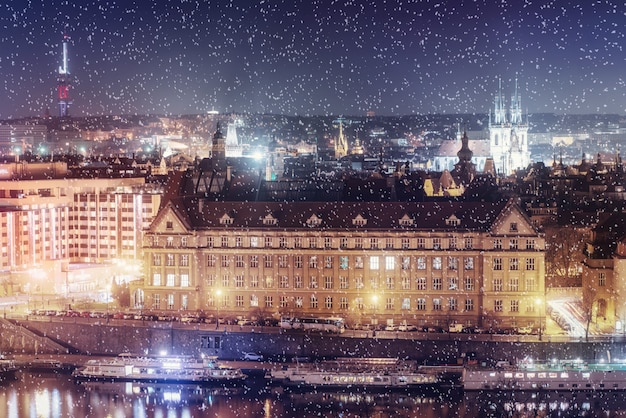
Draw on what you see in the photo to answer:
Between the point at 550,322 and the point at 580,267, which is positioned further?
the point at 580,267

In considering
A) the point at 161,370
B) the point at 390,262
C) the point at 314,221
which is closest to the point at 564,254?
the point at 390,262

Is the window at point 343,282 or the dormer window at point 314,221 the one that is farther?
the dormer window at point 314,221

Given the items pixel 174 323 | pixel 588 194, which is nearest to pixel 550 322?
pixel 174 323

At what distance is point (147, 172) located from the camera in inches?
3937

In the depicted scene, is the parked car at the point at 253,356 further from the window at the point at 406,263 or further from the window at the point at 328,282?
the window at the point at 406,263

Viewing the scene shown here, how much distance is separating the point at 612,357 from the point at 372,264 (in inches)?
398

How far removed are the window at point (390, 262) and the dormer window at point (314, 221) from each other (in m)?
2.92

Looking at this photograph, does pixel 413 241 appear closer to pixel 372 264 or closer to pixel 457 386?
pixel 372 264

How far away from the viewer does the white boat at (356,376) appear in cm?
4806

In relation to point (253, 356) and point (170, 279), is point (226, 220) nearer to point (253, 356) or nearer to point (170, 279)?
point (170, 279)

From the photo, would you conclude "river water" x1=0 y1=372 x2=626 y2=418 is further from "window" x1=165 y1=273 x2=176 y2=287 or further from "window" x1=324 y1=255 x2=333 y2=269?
"window" x1=324 y1=255 x2=333 y2=269

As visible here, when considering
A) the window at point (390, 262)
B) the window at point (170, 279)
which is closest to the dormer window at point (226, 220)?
the window at point (170, 279)

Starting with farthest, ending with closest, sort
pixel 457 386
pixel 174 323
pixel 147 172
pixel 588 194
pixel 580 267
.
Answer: pixel 147 172
pixel 588 194
pixel 580 267
pixel 174 323
pixel 457 386

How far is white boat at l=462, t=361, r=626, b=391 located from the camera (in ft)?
156
